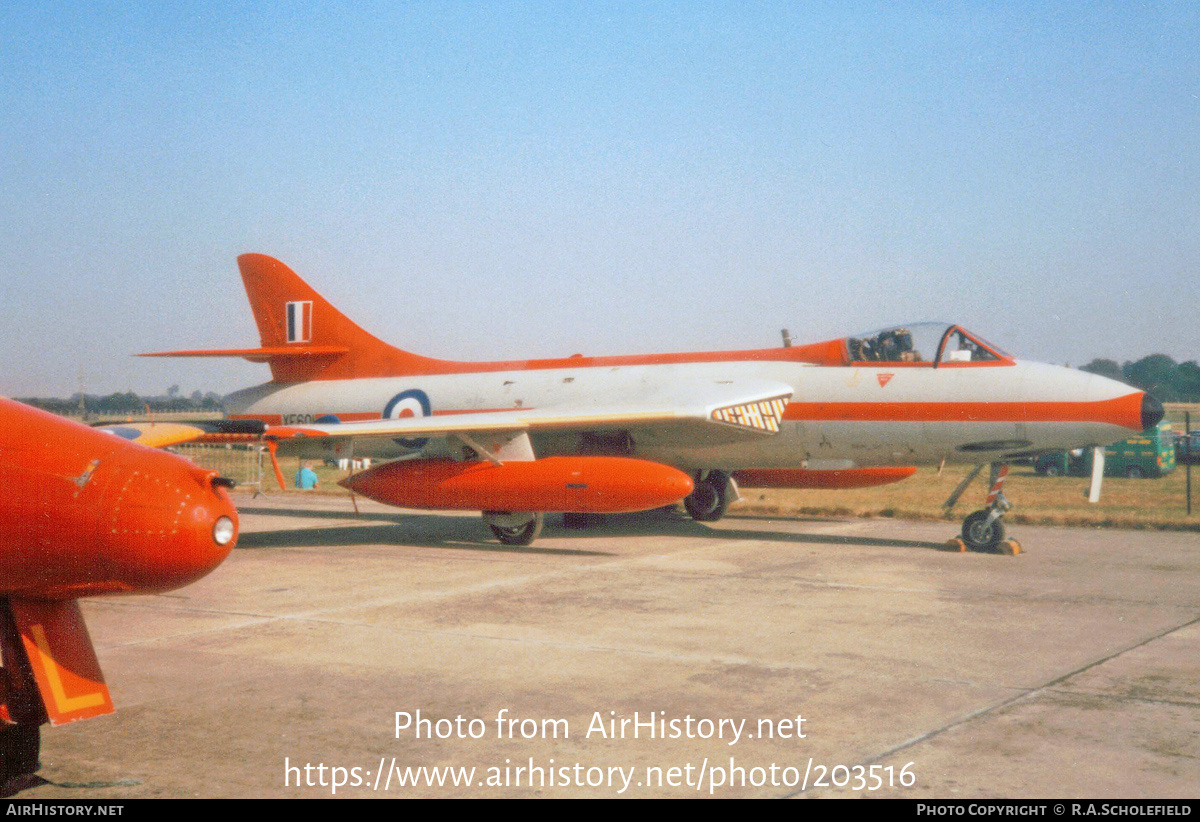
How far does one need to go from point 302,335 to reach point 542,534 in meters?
5.67

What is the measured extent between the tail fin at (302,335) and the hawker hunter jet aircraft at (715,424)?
164cm

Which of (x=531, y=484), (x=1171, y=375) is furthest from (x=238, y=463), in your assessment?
(x=1171, y=375)

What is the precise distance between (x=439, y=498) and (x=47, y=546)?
8.91 metres

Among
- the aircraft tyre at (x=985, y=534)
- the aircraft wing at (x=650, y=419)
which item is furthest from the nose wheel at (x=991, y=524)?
the aircraft wing at (x=650, y=419)

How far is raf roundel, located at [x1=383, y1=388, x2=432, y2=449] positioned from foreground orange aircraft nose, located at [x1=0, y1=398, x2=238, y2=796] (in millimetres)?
11388

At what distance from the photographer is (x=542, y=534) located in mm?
15328

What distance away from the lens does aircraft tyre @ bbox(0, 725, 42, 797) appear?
14.6 feet

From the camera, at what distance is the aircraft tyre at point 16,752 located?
14.6 feet

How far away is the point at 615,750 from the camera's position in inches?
207

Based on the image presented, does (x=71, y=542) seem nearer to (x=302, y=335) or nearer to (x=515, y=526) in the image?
(x=515, y=526)

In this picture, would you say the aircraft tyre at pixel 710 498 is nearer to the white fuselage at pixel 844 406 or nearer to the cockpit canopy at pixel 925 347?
the white fuselage at pixel 844 406

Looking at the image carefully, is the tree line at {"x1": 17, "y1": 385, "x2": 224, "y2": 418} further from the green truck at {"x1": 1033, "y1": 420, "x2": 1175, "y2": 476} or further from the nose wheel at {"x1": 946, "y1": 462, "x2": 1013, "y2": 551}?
the green truck at {"x1": 1033, "y1": 420, "x2": 1175, "y2": 476}

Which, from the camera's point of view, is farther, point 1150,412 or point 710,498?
point 710,498

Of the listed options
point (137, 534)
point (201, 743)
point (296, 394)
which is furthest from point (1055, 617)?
point (296, 394)
